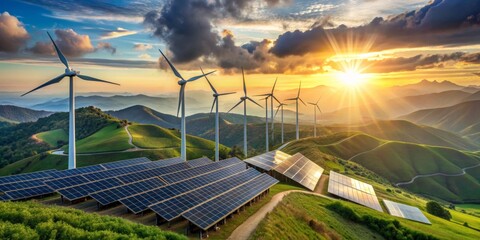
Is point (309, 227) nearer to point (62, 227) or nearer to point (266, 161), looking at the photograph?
point (62, 227)

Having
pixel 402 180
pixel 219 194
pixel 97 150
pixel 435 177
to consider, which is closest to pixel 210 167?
pixel 219 194

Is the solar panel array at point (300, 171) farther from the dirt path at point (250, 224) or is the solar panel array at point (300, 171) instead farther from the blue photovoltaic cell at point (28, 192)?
the blue photovoltaic cell at point (28, 192)

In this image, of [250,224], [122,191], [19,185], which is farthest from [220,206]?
[19,185]

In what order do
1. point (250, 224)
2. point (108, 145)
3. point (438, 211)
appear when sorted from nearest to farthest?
1. point (250, 224)
2. point (438, 211)
3. point (108, 145)

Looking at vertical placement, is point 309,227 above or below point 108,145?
above

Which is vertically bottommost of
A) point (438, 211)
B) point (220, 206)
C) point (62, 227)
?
point (438, 211)

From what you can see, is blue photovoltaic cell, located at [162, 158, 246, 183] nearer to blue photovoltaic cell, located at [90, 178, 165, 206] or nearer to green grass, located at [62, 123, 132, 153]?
blue photovoltaic cell, located at [90, 178, 165, 206]

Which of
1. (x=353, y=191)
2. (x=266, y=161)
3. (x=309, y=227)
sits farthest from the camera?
(x=266, y=161)

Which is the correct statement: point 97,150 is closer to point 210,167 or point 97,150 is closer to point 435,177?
point 210,167
